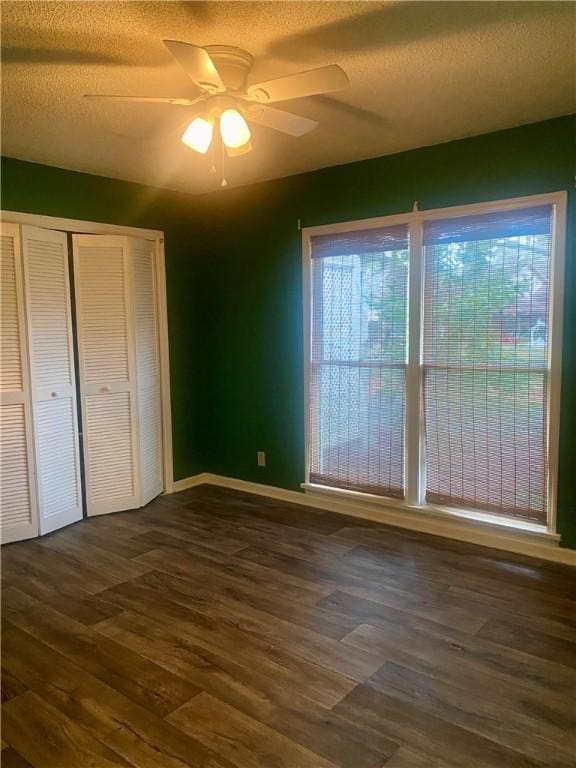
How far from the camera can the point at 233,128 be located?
7.54 ft

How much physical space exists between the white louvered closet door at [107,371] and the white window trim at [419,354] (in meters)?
1.36

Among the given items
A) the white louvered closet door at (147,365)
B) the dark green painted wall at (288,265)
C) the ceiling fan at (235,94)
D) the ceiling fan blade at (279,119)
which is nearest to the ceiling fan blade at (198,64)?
the ceiling fan at (235,94)

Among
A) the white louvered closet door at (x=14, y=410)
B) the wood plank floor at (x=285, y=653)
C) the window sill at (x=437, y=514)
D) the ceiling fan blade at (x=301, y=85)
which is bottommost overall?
the wood plank floor at (x=285, y=653)

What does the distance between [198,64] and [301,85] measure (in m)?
0.40

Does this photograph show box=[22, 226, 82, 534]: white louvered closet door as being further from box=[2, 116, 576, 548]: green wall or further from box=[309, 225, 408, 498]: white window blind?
box=[309, 225, 408, 498]: white window blind

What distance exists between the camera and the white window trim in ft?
10.2

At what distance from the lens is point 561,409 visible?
10.4ft

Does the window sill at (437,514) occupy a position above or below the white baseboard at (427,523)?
above

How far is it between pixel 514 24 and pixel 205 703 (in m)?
2.83

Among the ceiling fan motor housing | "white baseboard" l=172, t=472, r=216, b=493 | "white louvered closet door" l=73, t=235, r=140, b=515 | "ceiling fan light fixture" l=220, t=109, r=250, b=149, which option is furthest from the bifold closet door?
the ceiling fan motor housing

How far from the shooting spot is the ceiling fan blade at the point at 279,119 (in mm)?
2333

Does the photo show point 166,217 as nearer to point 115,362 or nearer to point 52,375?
point 115,362

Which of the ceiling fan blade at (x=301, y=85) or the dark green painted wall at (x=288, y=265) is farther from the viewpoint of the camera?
the dark green painted wall at (x=288, y=265)

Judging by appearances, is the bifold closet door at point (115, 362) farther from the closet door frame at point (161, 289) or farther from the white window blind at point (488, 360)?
the white window blind at point (488, 360)
